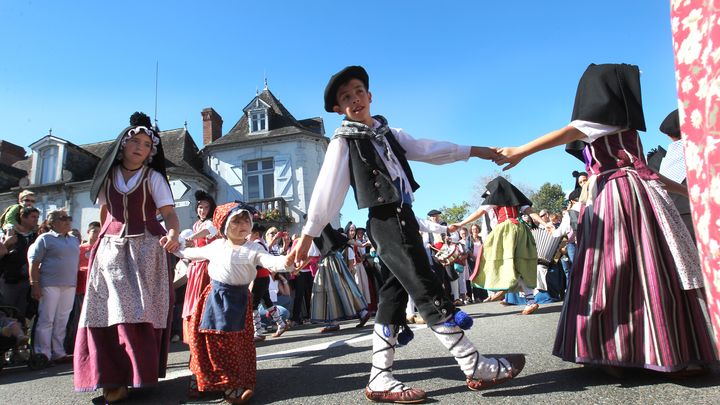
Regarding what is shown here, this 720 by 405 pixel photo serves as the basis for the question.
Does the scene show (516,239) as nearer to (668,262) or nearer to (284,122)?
(668,262)

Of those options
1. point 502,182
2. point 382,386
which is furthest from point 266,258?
point 502,182

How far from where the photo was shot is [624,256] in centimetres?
278

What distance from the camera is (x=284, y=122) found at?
2612 centimetres

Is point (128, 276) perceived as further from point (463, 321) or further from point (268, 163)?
point (268, 163)

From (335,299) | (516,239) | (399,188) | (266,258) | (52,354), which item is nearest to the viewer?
(399,188)

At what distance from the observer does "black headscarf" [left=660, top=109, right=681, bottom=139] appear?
417 cm

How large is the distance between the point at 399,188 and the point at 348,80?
81cm

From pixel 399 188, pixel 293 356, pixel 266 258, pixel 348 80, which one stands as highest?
pixel 348 80

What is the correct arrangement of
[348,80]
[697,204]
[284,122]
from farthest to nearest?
[284,122] → [348,80] → [697,204]

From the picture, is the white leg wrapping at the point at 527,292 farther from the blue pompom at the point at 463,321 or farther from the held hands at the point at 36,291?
the held hands at the point at 36,291

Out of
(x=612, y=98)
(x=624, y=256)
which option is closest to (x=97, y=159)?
(x=612, y=98)

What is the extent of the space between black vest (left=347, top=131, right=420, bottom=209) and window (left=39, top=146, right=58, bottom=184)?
26.4 meters

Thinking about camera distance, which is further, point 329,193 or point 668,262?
point 329,193

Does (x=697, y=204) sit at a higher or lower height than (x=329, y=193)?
lower
